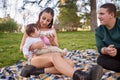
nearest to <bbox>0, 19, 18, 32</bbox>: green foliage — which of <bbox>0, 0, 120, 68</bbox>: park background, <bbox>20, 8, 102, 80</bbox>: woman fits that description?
<bbox>0, 0, 120, 68</bbox>: park background

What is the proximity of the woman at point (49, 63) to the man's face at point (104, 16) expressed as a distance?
0.64m

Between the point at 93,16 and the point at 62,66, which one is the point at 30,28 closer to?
the point at 62,66

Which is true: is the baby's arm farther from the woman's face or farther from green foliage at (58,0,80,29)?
green foliage at (58,0,80,29)

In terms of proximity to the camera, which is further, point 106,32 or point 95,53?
point 95,53

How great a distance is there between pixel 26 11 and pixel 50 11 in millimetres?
8777

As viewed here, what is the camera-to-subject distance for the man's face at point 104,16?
3.45 meters

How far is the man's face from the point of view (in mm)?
3447

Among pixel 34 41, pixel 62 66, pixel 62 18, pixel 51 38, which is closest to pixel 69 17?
pixel 62 18

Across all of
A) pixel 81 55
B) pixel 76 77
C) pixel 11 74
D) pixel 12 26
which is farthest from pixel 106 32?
pixel 12 26

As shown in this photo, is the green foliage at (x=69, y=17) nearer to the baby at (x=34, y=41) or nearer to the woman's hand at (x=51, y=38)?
the woman's hand at (x=51, y=38)

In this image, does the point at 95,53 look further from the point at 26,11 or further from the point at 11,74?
the point at 26,11

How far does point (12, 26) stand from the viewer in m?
12.0

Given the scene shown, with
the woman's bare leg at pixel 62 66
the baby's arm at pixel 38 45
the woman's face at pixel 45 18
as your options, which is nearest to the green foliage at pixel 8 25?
the woman's face at pixel 45 18

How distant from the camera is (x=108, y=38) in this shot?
137 inches
